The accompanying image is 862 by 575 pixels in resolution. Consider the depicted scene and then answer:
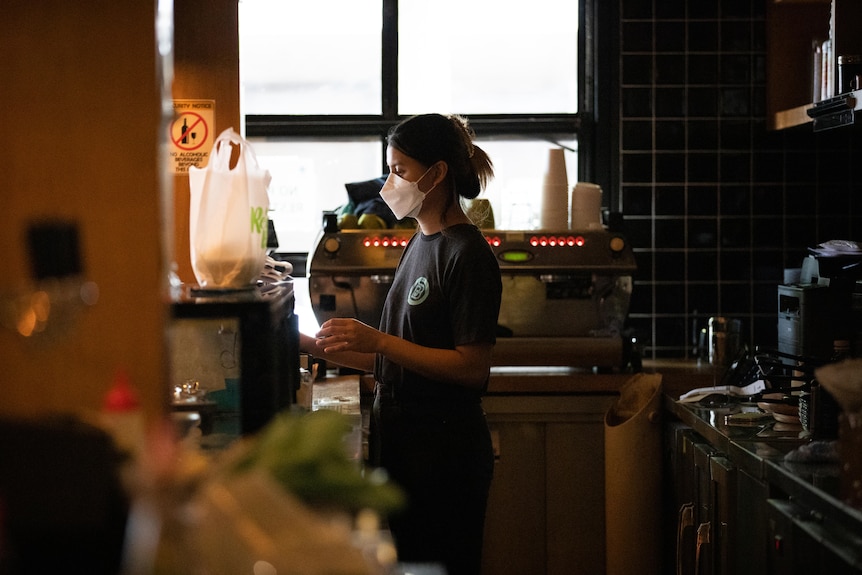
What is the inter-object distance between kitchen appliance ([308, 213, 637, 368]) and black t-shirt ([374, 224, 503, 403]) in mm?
1177

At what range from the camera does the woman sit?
2.46 metres

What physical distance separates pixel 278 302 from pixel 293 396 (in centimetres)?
52

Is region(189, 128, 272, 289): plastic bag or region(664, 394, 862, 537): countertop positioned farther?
region(664, 394, 862, 537): countertop

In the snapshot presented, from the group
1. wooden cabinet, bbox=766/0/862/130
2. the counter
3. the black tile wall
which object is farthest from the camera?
the black tile wall

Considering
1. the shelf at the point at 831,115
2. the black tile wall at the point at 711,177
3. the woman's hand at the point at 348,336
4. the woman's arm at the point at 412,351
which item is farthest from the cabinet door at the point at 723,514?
the black tile wall at the point at 711,177

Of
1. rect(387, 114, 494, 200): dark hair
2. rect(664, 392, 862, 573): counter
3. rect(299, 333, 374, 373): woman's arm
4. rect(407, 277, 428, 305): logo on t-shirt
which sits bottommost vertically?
rect(664, 392, 862, 573): counter

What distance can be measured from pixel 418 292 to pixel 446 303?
86 mm

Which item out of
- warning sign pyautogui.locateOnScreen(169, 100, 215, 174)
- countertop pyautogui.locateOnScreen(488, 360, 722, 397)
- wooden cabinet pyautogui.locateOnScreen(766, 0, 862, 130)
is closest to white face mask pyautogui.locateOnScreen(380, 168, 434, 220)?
warning sign pyautogui.locateOnScreen(169, 100, 215, 174)

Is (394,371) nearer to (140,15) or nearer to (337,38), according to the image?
(140,15)

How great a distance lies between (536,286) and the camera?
3.94m

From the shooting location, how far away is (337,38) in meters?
4.45

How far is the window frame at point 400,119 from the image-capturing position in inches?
175

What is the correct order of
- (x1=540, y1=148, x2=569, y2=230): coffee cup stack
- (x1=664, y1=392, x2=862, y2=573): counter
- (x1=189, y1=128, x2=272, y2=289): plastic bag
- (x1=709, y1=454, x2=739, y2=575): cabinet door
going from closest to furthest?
1. (x1=189, y1=128, x2=272, y2=289): plastic bag
2. (x1=664, y1=392, x2=862, y2=573): counter
3. (x1=709, y1=454, x2=739, y2=575): cabinet door
4. (x1=540, y1=148, x2=569, y2=230): coffee cup stack

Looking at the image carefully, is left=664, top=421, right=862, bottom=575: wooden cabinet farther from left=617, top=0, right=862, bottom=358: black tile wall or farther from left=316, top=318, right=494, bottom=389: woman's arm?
left=617, top=0, right=862, bottom=358: black tile wall
